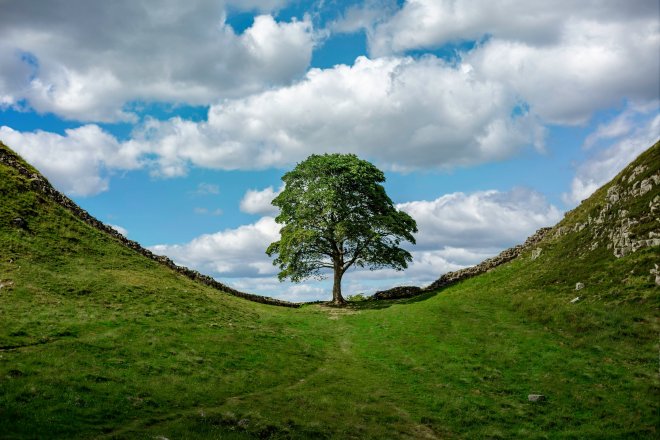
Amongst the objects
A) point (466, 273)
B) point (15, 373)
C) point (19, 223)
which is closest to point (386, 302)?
point (466, 273)

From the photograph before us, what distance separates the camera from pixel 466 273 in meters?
72.8

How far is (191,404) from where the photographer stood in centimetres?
2842

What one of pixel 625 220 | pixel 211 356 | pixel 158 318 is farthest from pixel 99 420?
pixel 625 220

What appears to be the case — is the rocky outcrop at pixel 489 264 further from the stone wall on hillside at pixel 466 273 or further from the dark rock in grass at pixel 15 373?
the dark rock in grass at pixel 15 373

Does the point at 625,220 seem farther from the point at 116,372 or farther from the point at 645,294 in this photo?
the point at 116,372

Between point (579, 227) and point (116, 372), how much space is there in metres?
51.3

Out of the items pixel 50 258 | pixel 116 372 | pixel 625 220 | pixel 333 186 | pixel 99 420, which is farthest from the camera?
pixel 333 186

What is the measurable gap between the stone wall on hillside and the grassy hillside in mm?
9637

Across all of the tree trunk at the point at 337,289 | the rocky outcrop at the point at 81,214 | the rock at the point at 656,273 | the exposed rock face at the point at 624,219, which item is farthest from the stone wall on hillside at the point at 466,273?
the rock at the point at 656,273

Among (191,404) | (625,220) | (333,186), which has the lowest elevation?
(191,404)

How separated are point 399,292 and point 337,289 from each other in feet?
33.8

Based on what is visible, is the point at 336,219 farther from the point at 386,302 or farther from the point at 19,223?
the point at 19,223

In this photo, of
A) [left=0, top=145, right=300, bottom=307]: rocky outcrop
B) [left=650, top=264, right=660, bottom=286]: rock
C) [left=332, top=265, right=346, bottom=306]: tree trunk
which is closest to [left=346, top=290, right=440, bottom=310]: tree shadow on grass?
[left=332, top=265, right=346, bottom=306]: tree trunk

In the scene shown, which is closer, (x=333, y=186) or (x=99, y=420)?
(x=99, y=420)
